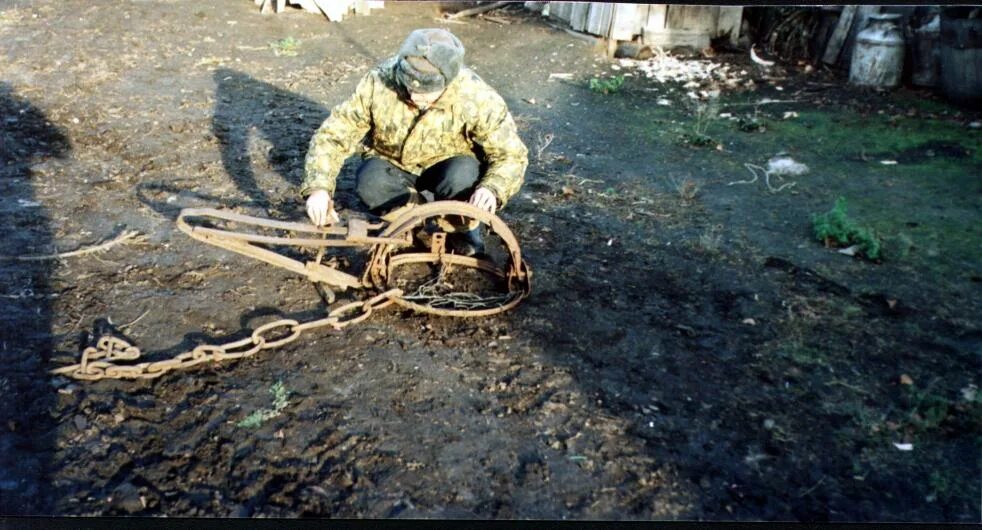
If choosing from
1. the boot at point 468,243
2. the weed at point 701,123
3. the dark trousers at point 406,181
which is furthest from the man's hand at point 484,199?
the weed at point 701,123

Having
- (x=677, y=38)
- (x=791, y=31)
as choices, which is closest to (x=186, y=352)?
(x=677, y=38)

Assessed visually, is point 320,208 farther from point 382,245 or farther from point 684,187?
point 684,187

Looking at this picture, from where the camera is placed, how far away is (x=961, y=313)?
3615 mm

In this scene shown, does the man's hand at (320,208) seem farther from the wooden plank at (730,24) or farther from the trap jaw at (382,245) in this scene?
the wooden plank at (730,24)

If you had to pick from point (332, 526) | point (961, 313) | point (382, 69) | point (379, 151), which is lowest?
point (332, 526)

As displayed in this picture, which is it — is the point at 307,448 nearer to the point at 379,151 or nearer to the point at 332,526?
the point at 332,526

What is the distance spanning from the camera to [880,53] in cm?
725

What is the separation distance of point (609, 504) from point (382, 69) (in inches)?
83.6

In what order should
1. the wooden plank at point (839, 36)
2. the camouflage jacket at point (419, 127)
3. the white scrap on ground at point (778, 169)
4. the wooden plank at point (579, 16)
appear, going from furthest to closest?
the wooden plank at point (579, 16)
the wooden plank at point (839, 36)
the white scrap on ground at point (778, 169)
the camouflage jacket at point (419, 127)

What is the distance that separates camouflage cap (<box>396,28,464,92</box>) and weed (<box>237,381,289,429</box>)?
1.34 meters

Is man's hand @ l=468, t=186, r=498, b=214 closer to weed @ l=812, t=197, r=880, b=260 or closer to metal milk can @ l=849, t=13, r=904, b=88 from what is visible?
weed @ l=812, t=197, r=880, b=260

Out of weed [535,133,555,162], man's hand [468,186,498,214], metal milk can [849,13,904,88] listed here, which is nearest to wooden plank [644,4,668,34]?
metal milk can [849,13,904,88]

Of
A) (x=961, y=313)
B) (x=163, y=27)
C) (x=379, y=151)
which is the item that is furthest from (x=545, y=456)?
(x=163, y=27)

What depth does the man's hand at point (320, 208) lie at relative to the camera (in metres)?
3.29
